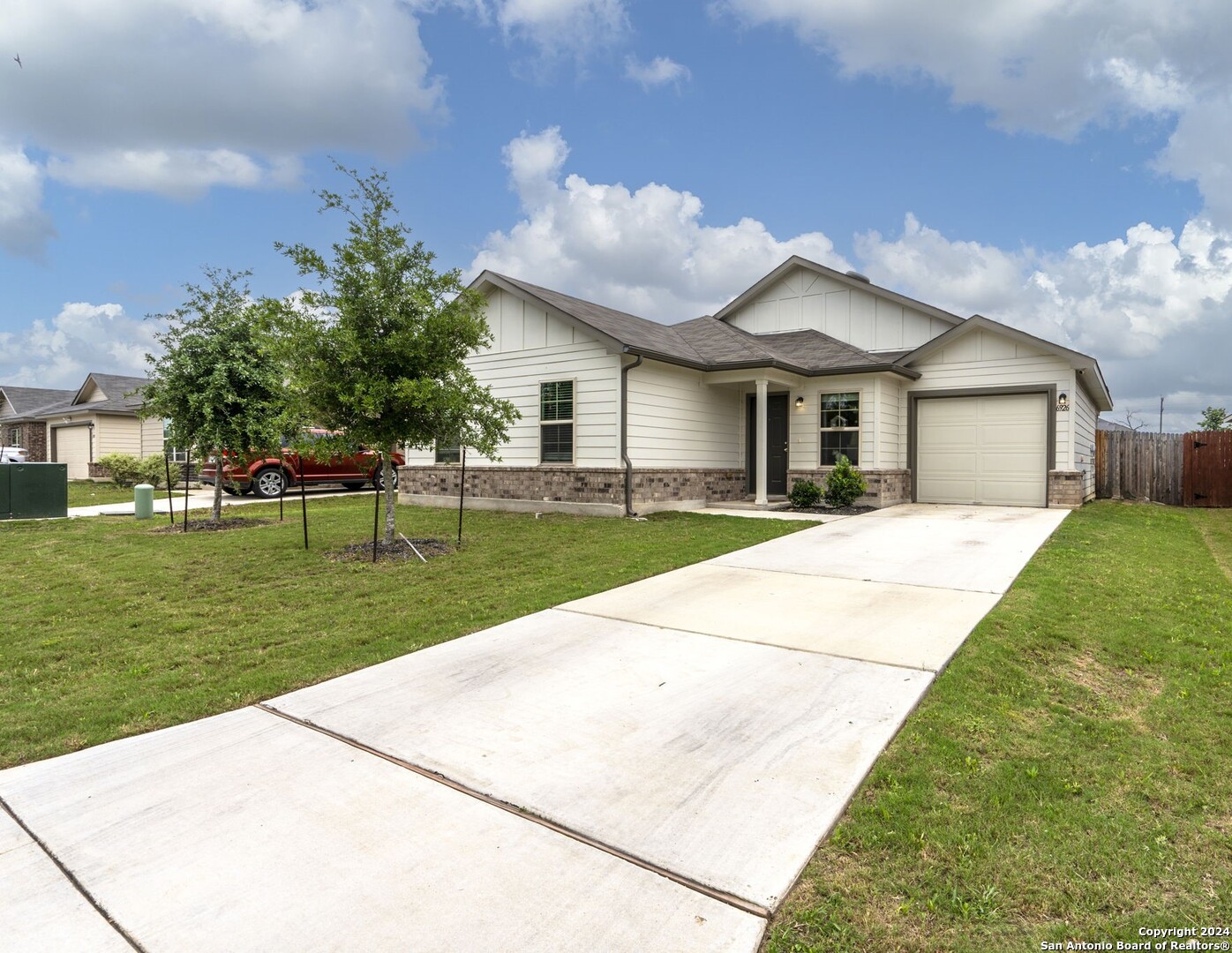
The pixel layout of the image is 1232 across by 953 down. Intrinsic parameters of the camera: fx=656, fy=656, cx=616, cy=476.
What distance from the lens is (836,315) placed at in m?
16.0

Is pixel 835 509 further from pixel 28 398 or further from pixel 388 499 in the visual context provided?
pixel 28 398

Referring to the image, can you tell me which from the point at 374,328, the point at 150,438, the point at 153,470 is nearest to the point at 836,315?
the point at 374,328

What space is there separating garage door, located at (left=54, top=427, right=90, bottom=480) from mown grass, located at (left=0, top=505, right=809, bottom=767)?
63.5 ft

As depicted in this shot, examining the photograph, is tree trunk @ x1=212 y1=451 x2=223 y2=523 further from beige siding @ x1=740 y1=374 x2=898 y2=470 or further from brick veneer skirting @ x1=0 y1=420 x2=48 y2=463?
brick veneer skirting @ x1=0 y1=420 x2=48 y2=463

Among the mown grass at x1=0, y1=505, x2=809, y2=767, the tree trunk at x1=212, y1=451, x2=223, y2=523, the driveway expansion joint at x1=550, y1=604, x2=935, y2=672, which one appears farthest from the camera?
the tree trunk at x1=212, y1=451, x2=223, y2=523

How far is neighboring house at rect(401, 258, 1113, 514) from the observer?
12.6 meters

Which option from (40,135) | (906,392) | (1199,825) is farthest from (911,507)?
(40,135)

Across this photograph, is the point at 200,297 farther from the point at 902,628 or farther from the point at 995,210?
the point at 995,210

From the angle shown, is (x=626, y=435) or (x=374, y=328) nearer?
(x=374, y=328)

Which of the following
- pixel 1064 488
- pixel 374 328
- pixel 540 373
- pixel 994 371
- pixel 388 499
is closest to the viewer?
pixel 374 328

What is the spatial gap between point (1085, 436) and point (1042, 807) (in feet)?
51.7

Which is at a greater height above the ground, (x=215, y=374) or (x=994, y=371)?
(x=994, y=371)

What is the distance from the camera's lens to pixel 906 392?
47.3ft

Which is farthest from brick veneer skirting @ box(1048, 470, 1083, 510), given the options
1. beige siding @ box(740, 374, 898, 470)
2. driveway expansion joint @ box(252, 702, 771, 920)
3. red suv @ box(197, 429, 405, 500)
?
red suv @ box(197, 429, 405, 500)
